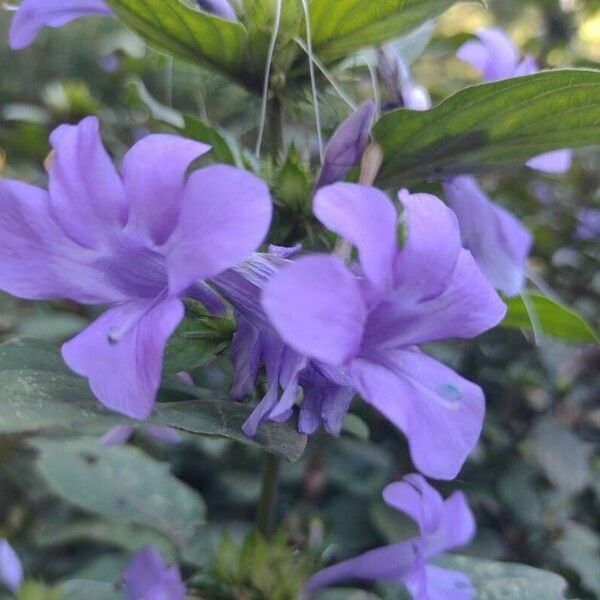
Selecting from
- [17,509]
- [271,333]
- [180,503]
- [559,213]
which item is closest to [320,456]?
[180,503]

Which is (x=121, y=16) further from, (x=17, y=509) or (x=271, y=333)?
(x=17, y=509)

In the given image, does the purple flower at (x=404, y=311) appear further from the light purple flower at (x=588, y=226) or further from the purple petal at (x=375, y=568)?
the light purple flower at (x=588, y=226)

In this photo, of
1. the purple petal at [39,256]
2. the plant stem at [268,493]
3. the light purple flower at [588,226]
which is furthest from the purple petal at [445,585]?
the light purple flower at [588,226]

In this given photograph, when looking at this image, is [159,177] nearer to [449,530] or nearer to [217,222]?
[217,222]

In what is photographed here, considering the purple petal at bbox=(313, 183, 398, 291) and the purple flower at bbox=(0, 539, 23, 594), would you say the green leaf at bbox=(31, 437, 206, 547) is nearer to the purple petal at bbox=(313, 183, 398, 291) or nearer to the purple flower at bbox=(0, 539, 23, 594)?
the purple flower at bbox=(0, 539, 23, 594)

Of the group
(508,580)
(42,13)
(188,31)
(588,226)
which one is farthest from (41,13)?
(588,226)

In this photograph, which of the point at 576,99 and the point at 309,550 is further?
the point at 309,550
